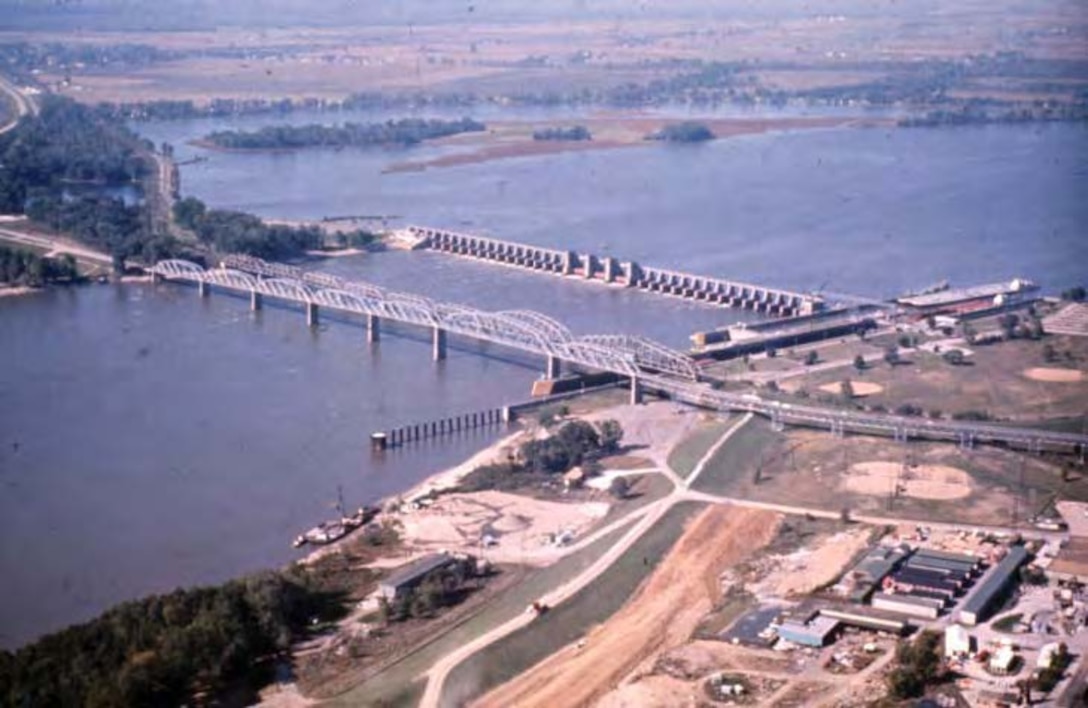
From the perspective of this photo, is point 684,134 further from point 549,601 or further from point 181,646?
point 181,646

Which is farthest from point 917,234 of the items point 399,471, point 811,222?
point 399,471

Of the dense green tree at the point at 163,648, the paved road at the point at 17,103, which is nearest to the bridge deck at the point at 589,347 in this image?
the dense green tree at the point at 163,648

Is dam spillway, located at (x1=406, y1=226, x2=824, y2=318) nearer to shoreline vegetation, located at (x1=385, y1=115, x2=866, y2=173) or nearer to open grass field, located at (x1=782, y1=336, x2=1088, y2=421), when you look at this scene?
open grass field, located at (x1=782, y1=336, x2=1088, y2=421)

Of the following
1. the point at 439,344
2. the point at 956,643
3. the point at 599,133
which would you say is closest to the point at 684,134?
the point at 599,133

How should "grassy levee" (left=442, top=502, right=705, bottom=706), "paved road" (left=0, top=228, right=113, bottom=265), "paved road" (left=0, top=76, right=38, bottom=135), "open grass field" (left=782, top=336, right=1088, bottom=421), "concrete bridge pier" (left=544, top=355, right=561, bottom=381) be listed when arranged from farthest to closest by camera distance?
"paved road" (left=0, top=76, right=38, bottom=135), "paved road" (left=0, top=228, right=113, bottom=265), "concrete bridge pier" (left=544, top=355, right=561, bottom=381), "open grass field" (left=782, top=336, right=1088, bottom=421), "grassy levee" (left=442, top=502, right=705, bottom=706)

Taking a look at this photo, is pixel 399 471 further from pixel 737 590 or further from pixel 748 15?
pixel 748 15

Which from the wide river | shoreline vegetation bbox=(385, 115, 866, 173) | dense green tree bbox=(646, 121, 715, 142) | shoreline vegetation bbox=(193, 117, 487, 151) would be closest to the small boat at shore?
the wide river

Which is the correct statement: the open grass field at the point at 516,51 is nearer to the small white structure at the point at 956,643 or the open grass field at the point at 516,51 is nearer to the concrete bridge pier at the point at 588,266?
the concrete bridge pier at the point at 588,266
